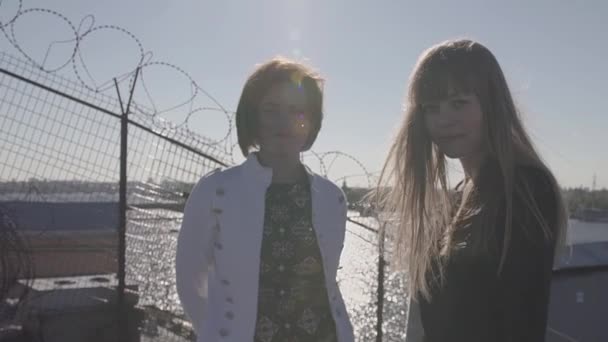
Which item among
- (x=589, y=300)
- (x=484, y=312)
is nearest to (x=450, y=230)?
(x=484, y=312)

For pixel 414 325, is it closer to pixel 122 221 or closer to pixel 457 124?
pixel 457 124

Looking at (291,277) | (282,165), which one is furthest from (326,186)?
(291,277)

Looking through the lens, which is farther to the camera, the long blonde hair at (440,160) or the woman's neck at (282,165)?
the woman's neck at (282,165)

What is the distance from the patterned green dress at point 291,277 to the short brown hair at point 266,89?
245mm

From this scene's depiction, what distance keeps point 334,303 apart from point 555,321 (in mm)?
2988

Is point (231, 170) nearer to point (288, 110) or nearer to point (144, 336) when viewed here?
point (288, 110)

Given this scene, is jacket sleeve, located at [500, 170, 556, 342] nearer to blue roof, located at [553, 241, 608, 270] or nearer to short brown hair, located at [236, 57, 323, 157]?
short brown hair, located at [236, 57, 323, 157]

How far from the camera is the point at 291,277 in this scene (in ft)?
7.70

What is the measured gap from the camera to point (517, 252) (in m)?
1.60

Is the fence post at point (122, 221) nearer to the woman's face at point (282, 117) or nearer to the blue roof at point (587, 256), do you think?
the woman's face at point (282, 117)

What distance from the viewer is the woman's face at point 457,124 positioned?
6.09ft

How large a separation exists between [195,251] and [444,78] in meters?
1.17

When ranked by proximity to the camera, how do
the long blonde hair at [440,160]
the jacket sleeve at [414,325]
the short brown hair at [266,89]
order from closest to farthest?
the long blonde hair at [440,160], the jacket sleeve at [414,325], the short brown hair at [266,89]

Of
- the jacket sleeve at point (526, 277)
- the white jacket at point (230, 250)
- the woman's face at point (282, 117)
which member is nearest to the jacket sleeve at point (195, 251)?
the white jacket at point (230, 250)
